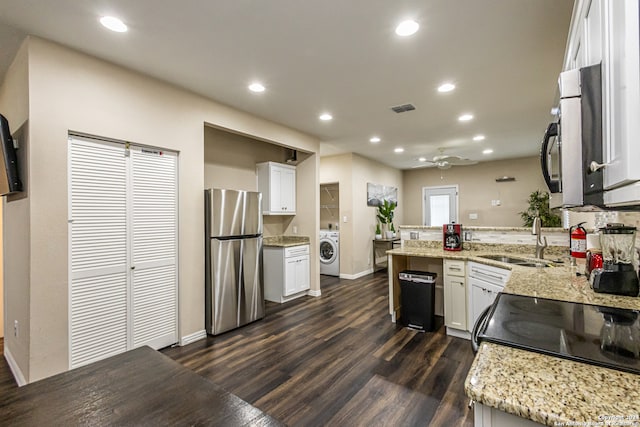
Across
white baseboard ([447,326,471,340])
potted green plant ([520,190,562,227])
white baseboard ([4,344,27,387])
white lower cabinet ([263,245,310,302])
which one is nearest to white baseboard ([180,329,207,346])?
white baseboard ([4,344,27,387])

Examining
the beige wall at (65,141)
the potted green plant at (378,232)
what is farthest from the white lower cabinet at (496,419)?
the potted green plant at (378,232)

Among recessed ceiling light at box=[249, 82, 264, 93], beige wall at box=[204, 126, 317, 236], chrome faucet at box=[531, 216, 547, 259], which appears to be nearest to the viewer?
chrome faucet at box=[531, 216, 547, 259]

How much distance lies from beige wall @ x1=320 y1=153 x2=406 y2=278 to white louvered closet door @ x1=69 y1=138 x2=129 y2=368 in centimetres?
Answer: 420

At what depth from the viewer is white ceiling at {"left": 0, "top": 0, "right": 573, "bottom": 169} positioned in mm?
1874

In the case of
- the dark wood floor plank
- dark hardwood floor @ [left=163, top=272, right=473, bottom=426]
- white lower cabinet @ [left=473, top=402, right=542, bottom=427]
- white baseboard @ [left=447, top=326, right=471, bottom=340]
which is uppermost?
white lower cabinet @ [left=473, top=402, right=542, bottom=427]

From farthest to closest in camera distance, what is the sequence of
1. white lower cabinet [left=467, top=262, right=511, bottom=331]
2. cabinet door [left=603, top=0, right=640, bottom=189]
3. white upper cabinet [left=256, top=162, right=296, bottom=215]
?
white upper cabinet [left=256, top=162, right=296, bottom=215], white lower cabinet [left=467, top=262, right=511, bottom=331], cabinet door [left=603, top=0, right=640, bottom=189]

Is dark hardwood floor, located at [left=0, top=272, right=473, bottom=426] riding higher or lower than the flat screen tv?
lower

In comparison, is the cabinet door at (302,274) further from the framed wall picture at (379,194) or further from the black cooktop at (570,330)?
the black cooktop at (570,330)

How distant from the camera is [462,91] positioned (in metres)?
3.15

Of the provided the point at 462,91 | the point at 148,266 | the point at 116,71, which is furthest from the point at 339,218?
the point at 116,71

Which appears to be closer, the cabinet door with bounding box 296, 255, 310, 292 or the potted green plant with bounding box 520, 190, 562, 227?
the cabinet door with bounding box 296, 255, 310, 292

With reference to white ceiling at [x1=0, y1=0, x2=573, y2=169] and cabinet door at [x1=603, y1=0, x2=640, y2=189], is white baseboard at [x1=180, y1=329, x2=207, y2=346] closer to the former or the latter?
white ceiling at [x1=0, y1=0, x2=573, y2=169]

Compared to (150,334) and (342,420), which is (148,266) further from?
(342,420)

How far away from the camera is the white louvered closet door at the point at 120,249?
2320mm
